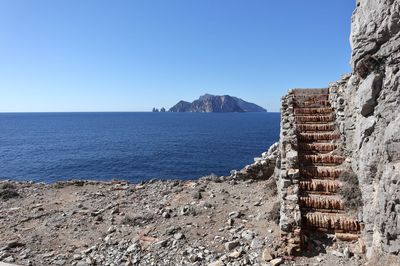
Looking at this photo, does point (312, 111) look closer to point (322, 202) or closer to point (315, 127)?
point (315, 127)

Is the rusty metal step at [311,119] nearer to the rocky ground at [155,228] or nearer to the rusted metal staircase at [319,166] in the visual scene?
the rusted metal staircase at [319,166]

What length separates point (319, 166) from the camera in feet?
44.2

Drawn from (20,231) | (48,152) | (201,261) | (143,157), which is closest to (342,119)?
(201,261)

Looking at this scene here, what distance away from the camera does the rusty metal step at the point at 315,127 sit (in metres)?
15.4

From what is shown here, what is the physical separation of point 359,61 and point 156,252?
394 inches

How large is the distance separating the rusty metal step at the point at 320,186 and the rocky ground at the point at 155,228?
1.56m

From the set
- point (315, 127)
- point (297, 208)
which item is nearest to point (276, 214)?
point (297, 208)

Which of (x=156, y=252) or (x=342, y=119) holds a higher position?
(x=342, y=119)

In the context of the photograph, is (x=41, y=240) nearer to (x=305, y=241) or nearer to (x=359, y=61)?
(x=305, y=241)

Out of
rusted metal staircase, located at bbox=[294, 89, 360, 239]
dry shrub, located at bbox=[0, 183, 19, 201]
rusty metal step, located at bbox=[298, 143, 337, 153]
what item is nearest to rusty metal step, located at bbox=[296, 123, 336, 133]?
rusted metal staircase, located at bbox=[294, 89, 360, 239]

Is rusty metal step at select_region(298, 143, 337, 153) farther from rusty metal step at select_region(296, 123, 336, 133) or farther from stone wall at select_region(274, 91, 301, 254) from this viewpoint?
rusty metal step at select_region(296, 123, 336, 133)

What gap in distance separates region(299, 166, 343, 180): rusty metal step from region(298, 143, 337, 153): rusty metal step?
1.40 meters

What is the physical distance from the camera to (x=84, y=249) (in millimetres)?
12484

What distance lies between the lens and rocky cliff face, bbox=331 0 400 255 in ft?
27.8
